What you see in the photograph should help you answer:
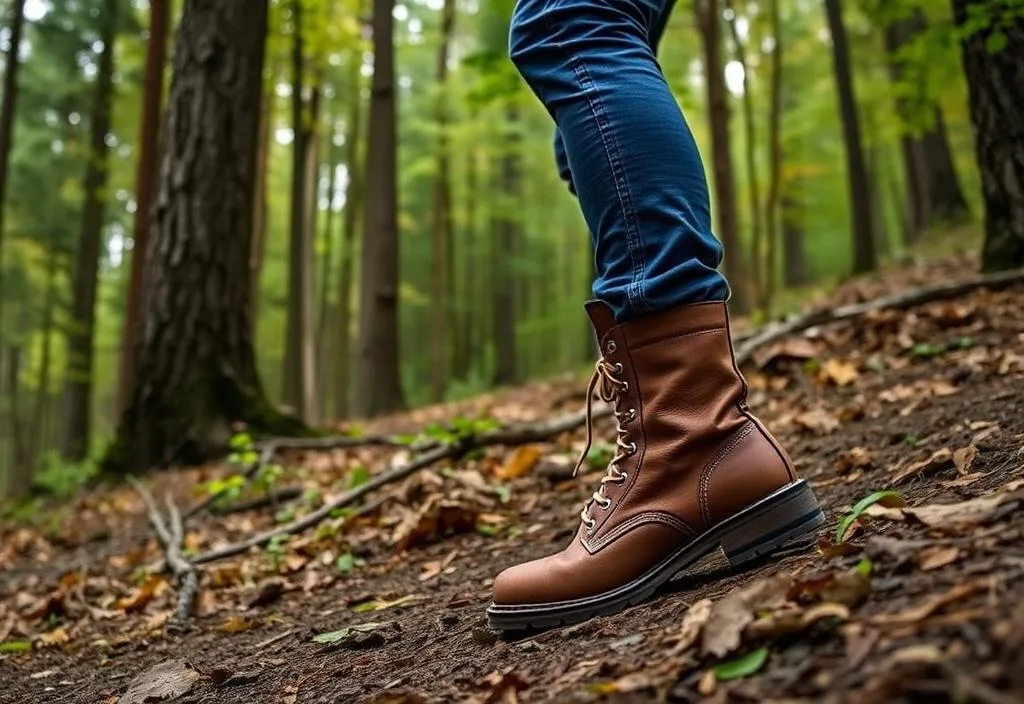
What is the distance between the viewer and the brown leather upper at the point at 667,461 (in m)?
1.48

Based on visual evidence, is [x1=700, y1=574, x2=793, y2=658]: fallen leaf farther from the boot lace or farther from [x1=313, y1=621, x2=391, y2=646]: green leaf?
[x1=313, y1=621, x2=391, y2=646]: green leaf

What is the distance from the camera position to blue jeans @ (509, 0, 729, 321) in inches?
57.5

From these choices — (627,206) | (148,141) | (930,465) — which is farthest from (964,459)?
(148,141)

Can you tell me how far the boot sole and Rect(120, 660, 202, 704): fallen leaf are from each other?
634 mm

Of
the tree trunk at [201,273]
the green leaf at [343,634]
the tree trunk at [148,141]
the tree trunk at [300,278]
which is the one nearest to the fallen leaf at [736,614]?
the green leaf at [343,634]

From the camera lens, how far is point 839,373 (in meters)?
3.42

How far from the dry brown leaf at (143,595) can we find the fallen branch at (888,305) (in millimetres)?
2489

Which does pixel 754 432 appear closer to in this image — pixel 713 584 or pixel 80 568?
pixel 713 584

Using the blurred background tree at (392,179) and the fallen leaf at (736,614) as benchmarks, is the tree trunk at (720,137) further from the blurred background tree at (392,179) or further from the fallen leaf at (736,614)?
the fallen leaf at (736,614)

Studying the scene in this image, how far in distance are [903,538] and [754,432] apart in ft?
1.27

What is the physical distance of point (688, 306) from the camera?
1.48 meters

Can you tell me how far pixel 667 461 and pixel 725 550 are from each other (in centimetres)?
20

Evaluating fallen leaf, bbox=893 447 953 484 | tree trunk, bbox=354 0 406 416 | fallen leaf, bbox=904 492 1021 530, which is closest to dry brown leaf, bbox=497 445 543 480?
fallen leaf, bbox=893 447 953 484

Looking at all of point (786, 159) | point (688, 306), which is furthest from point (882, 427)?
point (786, 159)
